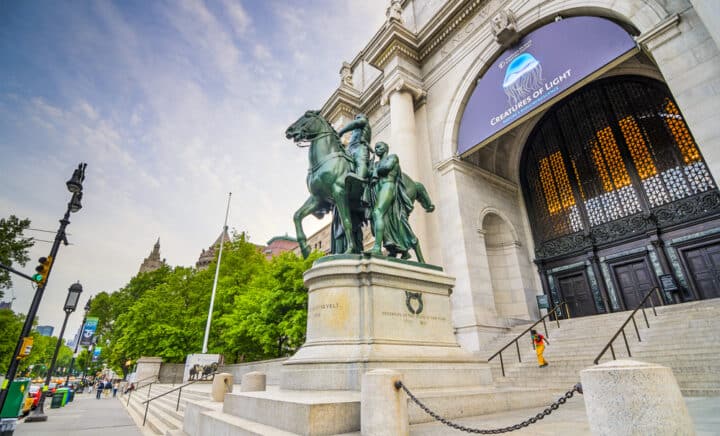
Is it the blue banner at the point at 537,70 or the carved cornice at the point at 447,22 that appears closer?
the blue banner at the point at 537,70

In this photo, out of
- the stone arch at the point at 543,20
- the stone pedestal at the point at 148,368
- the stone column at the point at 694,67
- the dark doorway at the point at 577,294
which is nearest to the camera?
the stone column at the point at 694,67

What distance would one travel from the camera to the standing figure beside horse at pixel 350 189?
677cm

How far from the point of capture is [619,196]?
15.0 m

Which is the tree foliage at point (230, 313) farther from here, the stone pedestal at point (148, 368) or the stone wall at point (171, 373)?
the stone pedestal at point (148, 368)

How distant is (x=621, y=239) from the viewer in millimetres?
14398

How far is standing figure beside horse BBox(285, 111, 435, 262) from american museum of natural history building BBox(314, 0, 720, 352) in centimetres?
740

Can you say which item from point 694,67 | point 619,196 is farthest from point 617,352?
point 619,196

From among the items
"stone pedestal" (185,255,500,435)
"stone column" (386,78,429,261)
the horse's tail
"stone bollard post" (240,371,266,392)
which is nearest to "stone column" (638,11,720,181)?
the horse's tail

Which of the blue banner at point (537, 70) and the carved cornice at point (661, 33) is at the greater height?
the blue banner at point (537, 70)

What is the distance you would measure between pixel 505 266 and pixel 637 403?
15227 millimetres

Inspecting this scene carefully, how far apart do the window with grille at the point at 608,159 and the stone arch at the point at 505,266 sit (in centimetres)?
179

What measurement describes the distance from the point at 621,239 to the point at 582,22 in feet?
27.3

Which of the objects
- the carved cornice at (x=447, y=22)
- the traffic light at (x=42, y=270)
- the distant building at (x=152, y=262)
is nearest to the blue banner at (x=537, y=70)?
the carved cornice at (x=447, y=22)

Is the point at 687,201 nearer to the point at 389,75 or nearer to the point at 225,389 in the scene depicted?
the point at 389,75
